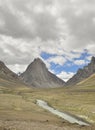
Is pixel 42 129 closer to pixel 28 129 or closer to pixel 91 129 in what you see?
pixel 28 129

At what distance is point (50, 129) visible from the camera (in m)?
39.5

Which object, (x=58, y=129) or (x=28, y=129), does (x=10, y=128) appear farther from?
(x=58, y=129)

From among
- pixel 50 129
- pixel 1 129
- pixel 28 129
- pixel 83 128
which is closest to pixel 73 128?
pixel 83 128

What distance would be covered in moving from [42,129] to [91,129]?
7784 mm

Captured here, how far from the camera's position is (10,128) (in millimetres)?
35969

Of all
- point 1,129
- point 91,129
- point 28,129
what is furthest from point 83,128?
point 1,129

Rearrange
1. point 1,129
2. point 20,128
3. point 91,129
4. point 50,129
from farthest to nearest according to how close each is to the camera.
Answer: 1. point 91,129
2. point 50,129
3. point 20,128
4. point 1,129

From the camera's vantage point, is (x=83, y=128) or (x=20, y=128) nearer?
(x=20, y=128)

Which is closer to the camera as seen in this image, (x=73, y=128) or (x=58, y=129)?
(x=58, y=129)

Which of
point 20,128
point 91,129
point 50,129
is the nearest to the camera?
point 20,128

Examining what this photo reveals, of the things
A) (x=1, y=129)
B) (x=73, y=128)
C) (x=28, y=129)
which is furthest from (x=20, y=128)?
(x=73, y=128)

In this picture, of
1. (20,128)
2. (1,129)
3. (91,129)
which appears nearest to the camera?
(1,129)

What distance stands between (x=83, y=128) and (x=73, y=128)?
1586 millimetres

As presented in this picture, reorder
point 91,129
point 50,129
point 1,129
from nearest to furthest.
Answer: point 1,129
point 50,129
point 91,129
